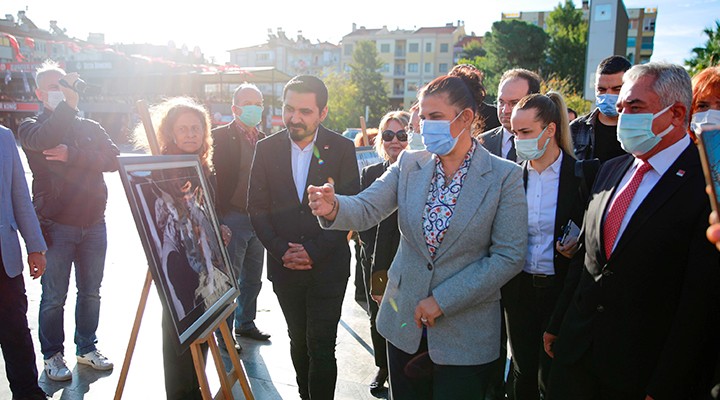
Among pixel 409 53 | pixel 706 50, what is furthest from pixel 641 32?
pixel 706 50

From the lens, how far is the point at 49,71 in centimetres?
359

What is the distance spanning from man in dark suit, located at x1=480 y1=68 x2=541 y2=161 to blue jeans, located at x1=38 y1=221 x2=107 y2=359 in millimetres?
3146

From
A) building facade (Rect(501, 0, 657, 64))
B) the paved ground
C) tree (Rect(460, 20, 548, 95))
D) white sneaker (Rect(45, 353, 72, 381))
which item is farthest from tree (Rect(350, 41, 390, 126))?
white sneaker (Rect(45, 353, 72, 381))

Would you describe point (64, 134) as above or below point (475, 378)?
above

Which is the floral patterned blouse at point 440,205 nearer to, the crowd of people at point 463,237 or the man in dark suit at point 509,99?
the crowd of people at point 463,237

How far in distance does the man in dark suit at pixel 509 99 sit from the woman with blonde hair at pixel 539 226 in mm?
704

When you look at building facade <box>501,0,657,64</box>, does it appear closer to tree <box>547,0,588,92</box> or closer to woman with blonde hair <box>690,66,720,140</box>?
tree <box>547,0,588,92</box>

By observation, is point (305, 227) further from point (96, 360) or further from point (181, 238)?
point (96, 360)

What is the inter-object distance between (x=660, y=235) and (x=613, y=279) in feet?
0.83

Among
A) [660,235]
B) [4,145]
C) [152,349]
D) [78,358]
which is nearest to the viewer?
[660,235]

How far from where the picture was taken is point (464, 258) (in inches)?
82.7

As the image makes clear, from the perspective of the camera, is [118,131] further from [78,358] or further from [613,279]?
[613,279]

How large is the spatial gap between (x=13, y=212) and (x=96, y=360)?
1.34 m

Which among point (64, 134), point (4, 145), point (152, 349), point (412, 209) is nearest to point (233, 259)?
point (152, 349)
